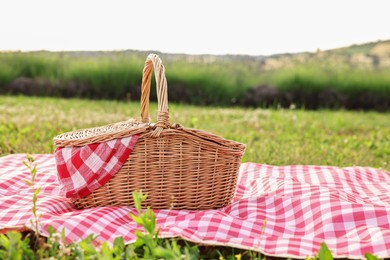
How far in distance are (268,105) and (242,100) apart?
0.39 m

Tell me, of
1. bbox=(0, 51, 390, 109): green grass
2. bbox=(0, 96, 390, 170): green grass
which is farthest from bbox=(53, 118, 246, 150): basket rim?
bbox=(0, 51, 390, 109): green grass

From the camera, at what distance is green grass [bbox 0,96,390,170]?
412cm

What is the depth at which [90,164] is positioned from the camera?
93.0 inches

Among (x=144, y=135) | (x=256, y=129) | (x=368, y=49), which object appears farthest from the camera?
(x=368, y=49)

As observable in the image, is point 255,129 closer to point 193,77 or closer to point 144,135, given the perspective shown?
point 144,135

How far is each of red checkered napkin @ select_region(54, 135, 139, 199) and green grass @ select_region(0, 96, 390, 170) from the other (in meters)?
0.57

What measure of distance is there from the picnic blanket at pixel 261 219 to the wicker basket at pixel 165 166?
0.07 meters

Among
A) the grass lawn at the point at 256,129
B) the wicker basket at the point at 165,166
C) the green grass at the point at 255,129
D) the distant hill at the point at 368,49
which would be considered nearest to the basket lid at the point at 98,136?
the wicker basket at the point at 165,166

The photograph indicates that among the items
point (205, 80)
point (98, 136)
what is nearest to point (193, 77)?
point (205, 80)

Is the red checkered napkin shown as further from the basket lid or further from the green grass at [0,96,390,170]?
the green grass at [0,96,390,170]

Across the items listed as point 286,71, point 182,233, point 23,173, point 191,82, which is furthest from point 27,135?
point 286,71

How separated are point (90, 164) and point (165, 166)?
30 centimetres

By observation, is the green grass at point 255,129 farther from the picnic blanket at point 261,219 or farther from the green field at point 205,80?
the green field at point 205,80

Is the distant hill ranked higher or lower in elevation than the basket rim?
higher
